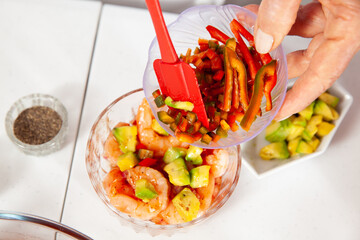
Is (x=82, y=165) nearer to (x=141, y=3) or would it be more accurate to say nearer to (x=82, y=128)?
(x=82, y=128)

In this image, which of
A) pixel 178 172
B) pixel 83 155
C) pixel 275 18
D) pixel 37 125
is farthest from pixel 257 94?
pixel 37 125

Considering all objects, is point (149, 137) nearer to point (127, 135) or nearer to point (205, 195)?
point (127, 135)

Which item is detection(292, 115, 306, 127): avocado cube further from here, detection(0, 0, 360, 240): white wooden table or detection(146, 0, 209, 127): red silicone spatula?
detection(146, 0, 209, 127): red silicone spatula

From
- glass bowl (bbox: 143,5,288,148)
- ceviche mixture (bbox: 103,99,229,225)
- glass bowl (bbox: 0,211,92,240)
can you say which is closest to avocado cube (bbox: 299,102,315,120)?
glass bowl (bbox: 143,5,288,148)

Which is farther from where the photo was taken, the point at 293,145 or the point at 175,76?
the point at 293,145

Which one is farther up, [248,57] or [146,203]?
[248,57]

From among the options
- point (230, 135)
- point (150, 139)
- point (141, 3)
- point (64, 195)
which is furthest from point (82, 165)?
point (141, 3)

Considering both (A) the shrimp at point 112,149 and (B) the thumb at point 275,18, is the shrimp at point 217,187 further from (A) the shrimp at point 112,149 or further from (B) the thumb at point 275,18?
(B) the thumb at point 275,18
